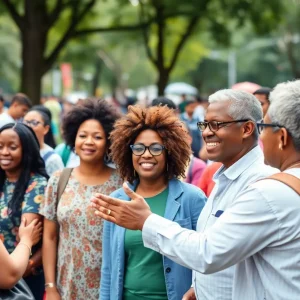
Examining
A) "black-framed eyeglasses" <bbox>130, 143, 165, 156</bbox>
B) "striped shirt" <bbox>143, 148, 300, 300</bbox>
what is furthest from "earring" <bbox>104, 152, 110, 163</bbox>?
"striped shirt" <bbox>143, 148, 300, 300</bbox>

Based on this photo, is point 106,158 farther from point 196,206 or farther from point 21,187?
point 196,206

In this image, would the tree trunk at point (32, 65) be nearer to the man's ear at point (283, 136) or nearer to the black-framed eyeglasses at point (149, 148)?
the black-framed eyeglasses at point (149, 148)

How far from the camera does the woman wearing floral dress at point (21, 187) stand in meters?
5.27

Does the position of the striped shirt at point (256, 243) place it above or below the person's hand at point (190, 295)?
above

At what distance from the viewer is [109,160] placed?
5438 mm

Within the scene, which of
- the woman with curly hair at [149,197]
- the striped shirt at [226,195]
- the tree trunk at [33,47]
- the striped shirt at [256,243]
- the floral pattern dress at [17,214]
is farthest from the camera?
the tree trunk at [33,47]

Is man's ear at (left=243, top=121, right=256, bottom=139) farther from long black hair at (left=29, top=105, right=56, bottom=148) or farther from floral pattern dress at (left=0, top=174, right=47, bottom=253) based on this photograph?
long black hair at (left=29, top=105, right=56, bottom=148)

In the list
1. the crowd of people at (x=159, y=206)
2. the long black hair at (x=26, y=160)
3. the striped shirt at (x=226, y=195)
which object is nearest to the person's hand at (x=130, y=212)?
the crowd of people at (x=159, y=206)

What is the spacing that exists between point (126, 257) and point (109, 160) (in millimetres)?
1166

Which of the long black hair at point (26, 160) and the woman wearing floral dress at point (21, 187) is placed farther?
the long black hair at point (26, 160)

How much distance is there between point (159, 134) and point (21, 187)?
1.32m

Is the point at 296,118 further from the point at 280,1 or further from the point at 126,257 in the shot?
the point at 280,1

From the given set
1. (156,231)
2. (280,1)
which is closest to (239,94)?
(156,231)

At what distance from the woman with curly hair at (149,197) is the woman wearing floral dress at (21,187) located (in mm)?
894
